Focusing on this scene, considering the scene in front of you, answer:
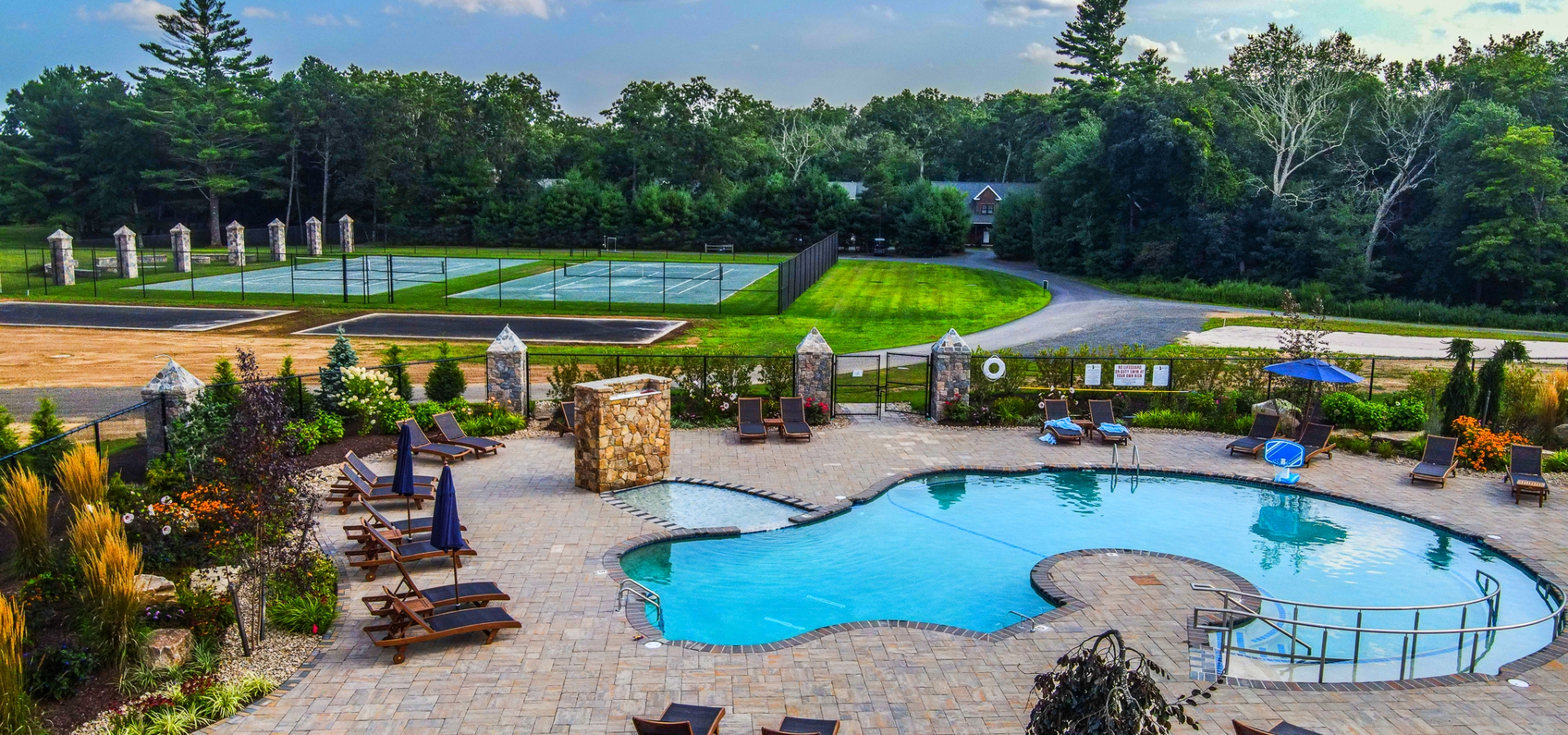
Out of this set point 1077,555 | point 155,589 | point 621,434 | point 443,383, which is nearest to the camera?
point 155,589

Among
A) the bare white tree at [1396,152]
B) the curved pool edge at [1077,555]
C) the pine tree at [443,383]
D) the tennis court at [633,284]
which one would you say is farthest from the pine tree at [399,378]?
the bare white tree at [1396,152]

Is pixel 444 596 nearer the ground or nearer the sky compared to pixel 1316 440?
nearer the ground

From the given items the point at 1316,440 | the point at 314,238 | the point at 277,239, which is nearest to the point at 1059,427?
the point at 1316,440

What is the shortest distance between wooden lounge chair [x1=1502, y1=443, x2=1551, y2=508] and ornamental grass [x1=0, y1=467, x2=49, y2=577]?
69.7ft

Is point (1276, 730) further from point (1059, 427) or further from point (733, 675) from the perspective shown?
point (1059, 427)

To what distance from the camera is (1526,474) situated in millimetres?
17422

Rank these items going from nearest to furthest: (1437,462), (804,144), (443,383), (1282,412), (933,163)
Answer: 1. (1437,462)
2. (1282,412)
3. (443,383)
4. (804,144)
5. (933,163)

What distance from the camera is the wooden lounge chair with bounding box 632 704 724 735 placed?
8219 millimetres

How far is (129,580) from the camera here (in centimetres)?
1013

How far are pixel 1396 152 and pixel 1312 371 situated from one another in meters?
46.5

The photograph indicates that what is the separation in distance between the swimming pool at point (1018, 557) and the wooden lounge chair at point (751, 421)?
143 inches

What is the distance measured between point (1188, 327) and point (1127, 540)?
26479 millimetres

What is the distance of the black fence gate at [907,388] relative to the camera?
23312 millimetres

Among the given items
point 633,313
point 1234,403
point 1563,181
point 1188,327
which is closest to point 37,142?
point 633,313
